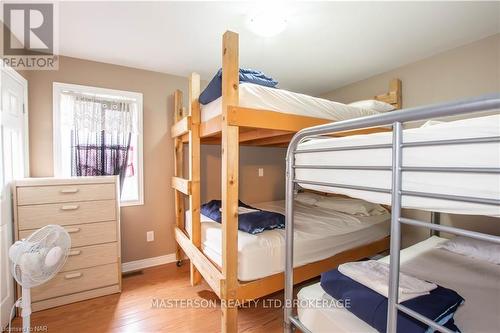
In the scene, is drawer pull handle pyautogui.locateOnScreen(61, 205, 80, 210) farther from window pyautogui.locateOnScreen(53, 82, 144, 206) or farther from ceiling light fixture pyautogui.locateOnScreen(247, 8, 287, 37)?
ceiling light fixture pyautogui.locateOnScreen(247, 8, 287, 37)

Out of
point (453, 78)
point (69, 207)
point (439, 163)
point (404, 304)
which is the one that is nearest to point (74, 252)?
point (69, 207)

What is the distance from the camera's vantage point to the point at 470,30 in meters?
1.93

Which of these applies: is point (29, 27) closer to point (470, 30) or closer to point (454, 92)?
point (470, 30)

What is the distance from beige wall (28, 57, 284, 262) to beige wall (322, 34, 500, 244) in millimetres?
2418

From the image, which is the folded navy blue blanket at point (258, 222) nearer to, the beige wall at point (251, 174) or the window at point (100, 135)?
the beige wall at point (251, 174)

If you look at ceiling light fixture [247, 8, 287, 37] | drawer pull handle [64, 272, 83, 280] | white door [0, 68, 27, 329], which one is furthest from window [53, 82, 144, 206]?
ceiling light fixture [247, 8, 287, 37]

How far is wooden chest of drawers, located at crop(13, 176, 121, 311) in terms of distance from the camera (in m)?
1.89

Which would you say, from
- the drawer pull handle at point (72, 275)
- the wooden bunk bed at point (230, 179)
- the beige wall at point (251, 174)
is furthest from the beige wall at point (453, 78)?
the drawer pull handle at point (72, 275)

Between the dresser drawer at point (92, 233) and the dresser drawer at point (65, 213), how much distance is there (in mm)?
46

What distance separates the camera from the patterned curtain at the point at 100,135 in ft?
7.99

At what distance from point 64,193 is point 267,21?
225cm

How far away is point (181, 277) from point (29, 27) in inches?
105

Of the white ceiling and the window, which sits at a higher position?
the white ceiling

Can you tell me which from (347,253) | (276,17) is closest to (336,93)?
(276,17)
